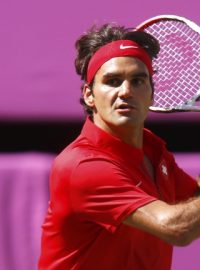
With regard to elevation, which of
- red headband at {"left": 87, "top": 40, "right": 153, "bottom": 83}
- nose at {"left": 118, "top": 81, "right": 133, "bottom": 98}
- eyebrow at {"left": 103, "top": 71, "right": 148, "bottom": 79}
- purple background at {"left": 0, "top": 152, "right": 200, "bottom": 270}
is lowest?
purple background at {"left": 0, "top": 152, "right": 200, "bottom": 270}

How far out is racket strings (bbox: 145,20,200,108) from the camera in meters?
2.63

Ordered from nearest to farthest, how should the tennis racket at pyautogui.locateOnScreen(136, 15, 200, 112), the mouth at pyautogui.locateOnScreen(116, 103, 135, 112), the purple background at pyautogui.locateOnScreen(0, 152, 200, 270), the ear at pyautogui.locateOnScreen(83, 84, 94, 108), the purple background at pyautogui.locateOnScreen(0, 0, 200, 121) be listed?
the mouth at pyautogui.locateOnScreen(116, 103, 135, 112) → the ear at pyautogui.locateOnScreen(83, 84, 94, 108) → the tennis racket at pyautogui.locateOnScreen(136, 15, 200, 112) → the purple background at pyautogui.locateOnScreen(0, 152, 200, 270) → the purple background at pyautogui.locateOnScreen(0, 0, 200, 121)

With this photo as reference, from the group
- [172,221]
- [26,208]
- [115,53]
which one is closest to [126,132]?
[115,53]

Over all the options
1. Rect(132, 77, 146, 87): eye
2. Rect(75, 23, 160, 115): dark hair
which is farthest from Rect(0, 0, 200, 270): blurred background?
Rect(132, 77, 146, 87): eye

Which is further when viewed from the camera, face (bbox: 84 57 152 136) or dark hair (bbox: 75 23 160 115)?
dark hair (bbox: 75 23 160 115)

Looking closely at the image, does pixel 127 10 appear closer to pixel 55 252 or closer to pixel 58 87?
pixel 58 87

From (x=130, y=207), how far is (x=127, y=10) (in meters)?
1.34

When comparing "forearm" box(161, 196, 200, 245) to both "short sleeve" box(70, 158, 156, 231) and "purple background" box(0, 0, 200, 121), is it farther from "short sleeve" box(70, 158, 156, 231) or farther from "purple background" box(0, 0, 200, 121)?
"purple background" box(0, 0, 200, 121)

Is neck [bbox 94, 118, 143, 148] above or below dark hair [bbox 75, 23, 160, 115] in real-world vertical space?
below

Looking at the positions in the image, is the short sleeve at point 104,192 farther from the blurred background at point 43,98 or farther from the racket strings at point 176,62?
the blurred background at point 43,98

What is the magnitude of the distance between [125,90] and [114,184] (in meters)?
0.25

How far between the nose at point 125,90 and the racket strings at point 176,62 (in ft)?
2.03

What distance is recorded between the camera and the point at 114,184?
186cm

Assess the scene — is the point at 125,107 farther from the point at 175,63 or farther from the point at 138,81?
the point at 175,63
